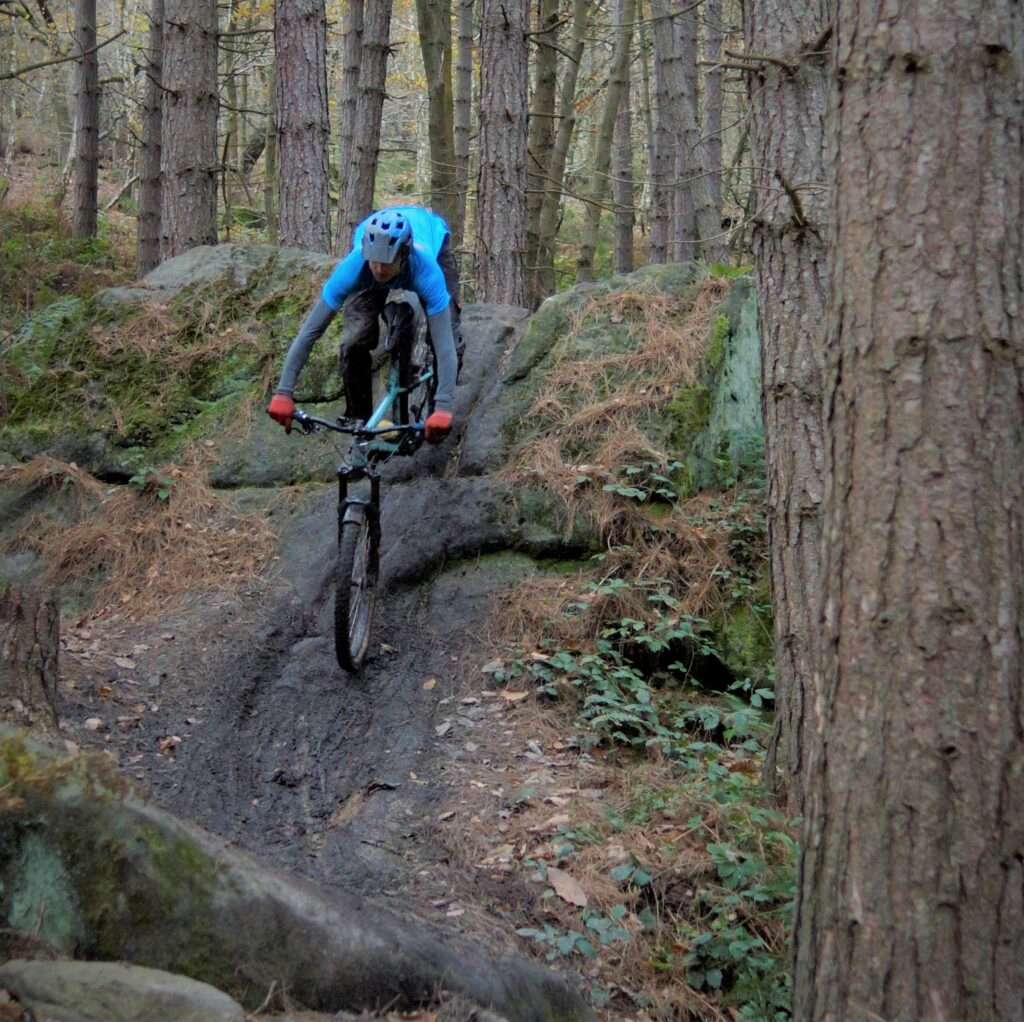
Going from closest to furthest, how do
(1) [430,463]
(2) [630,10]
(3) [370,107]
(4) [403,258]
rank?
(4) [403,258] → (1) [430,463] → (3) [370,107] → (2) [630,10]

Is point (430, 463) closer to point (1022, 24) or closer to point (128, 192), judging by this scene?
point (1022, 24)

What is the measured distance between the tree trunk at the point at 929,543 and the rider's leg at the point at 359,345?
4232 mm

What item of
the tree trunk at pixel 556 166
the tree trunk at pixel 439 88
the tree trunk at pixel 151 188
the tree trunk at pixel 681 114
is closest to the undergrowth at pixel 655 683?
the tree trunk at pixel 681 114

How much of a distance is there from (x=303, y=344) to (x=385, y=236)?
2.82 ft

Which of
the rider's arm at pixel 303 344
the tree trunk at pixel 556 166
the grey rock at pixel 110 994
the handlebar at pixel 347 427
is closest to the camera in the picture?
the grey rock at pixel 110 994

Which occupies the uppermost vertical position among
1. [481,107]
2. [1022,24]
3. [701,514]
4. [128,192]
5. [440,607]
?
[128,192]

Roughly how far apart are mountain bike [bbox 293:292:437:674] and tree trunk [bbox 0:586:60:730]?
154cm

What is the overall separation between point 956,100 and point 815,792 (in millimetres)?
1822

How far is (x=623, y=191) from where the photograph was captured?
18.8 m

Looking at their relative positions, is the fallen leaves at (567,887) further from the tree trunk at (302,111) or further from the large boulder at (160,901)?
the tree trunk at (302,111)

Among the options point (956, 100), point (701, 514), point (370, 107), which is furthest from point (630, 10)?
point (956, 100)

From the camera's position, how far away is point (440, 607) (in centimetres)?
742

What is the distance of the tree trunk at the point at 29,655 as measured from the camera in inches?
194

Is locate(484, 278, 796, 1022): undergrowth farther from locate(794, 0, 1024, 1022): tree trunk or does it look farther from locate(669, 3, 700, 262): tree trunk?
locate(669, 3, 700, 262): tree trunk
